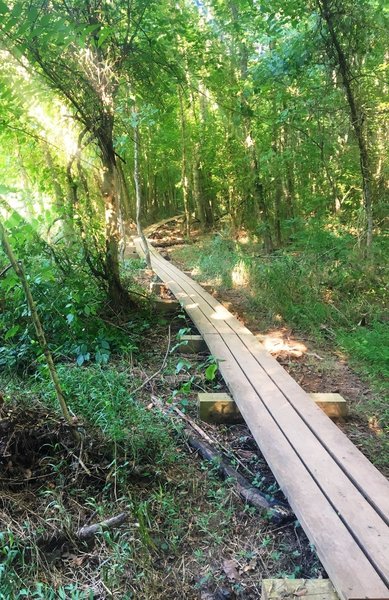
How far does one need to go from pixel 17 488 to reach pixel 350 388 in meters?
3.14

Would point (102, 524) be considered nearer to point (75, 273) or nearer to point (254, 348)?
point (254, 348)

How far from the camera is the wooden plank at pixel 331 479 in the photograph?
197 centimetres

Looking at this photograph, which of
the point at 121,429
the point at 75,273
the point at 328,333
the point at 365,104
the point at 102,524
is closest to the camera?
the point at 102,524

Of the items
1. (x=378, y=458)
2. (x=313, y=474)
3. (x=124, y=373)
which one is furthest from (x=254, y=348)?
(x=313, y=474)

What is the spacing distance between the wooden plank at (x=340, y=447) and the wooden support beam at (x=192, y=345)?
111 centimetres

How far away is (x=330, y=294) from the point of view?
21.4ft

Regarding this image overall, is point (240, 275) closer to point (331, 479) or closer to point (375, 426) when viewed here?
point (375, 426)

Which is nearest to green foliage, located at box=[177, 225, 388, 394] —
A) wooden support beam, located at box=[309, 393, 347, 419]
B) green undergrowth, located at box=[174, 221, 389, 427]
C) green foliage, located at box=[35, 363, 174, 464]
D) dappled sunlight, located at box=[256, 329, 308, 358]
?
green undergrowth, located at box=[174, 221, 389, 427]

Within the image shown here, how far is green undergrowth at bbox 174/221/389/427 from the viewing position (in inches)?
199

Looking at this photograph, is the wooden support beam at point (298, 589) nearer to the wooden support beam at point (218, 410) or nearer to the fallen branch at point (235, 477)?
the fallen branch at point (235, 477)

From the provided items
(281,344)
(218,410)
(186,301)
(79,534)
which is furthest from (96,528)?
(186,301)

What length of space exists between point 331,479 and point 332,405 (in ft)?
3.82

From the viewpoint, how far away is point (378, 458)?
10.1 feet

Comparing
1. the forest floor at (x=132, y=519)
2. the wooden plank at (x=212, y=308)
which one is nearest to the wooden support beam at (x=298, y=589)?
the forest floor at (x=132, y=519)
